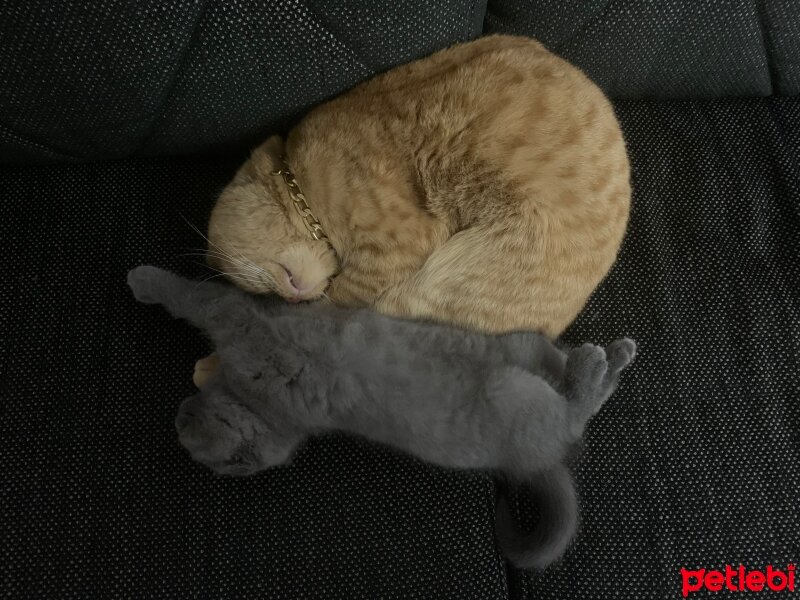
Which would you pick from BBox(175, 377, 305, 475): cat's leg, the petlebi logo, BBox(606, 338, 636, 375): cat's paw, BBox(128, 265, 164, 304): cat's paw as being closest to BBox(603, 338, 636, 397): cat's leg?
BBox(606, 338, 636, 375): cat's paw

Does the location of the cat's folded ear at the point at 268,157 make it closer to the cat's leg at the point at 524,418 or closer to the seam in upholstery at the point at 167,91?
the seam in upholstery at the point at 167,91

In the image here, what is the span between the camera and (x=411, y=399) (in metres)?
0.88

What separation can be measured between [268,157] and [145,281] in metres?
0.31

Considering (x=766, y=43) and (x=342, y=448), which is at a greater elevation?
(x=766, y=43)

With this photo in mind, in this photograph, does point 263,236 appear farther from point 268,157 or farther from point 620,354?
point 620,354

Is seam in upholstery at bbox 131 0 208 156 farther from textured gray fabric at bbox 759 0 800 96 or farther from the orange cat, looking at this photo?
textured gray fabric at bbox 759 0 800 96

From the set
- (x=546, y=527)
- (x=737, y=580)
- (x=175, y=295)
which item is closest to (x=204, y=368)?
(x=175, y=295)

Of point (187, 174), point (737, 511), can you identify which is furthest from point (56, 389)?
point (737, 511)

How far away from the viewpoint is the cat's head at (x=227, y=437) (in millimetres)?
878

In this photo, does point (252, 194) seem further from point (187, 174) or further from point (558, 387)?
point (558, 387)

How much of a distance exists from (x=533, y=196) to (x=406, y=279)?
267 mm

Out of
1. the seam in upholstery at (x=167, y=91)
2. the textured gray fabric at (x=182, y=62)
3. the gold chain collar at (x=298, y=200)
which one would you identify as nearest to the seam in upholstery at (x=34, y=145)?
the textured gray fabric at (x=182, y=62)

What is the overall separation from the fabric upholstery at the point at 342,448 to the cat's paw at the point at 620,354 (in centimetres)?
7

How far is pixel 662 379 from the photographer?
101 centimetres
